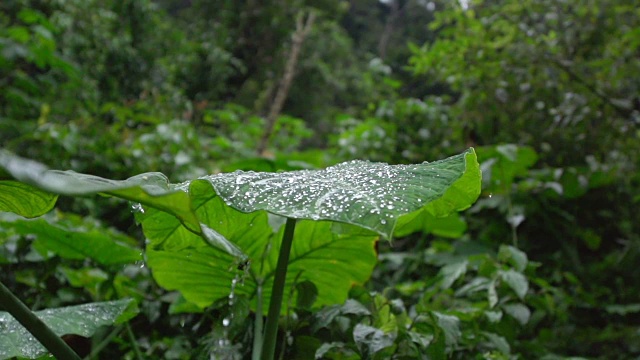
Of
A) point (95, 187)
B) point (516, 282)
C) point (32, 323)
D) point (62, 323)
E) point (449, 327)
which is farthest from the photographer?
point (516, 282)

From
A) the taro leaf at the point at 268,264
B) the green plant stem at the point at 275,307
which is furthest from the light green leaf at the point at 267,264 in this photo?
the green plant stem at the point at 275,307

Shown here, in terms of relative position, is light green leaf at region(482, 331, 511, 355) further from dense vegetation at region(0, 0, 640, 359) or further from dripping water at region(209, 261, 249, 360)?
dripping water at region(209, 261, 249, 360)

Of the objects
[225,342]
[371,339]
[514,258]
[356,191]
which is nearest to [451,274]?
[514,258]

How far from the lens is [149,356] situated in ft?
3.00

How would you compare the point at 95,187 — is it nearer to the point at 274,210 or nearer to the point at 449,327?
the point at 274,210

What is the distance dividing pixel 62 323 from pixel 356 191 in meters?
0.41

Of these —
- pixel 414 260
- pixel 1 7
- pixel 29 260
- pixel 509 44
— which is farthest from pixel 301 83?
pixel 29 260

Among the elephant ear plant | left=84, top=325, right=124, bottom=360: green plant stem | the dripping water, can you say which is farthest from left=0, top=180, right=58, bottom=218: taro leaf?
left=84, top=325, right=124, bottom=360: green plant stem

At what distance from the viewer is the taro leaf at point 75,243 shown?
92 cm

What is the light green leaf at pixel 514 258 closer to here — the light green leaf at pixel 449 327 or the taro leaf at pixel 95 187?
the light green leaf at pixel 449 327

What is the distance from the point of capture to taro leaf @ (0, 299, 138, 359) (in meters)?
0.58

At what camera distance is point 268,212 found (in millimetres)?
448

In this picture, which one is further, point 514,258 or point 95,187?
point 514,258

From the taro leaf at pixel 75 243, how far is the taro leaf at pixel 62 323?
218 mm
